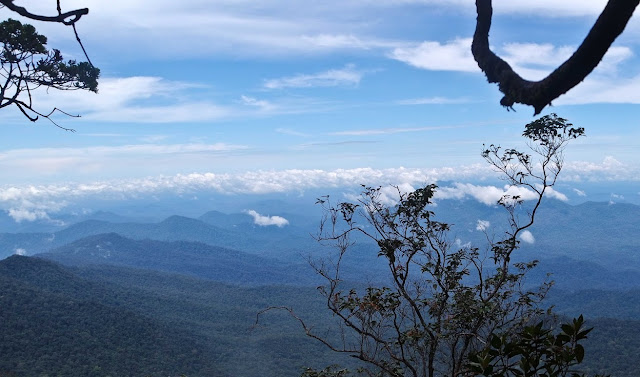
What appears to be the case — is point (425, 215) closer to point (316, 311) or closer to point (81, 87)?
point (81, 87)

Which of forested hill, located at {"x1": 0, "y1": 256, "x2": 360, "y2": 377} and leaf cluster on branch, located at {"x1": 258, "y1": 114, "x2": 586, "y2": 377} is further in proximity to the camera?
forested hill, located at {"x1": 0, "y1": 256, "x2": 360, "y2": 377}

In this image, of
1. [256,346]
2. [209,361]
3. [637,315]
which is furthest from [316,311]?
[637,315]

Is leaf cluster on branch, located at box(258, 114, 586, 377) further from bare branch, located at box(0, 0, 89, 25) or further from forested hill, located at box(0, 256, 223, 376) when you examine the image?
forested hill, located at box(0, 256, 223, 376)

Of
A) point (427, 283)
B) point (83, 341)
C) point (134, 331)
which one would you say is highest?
point (427, 283)

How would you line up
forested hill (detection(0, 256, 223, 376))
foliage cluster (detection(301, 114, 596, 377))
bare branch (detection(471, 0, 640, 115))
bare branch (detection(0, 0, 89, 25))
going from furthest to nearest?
1. forested hill (detection(0, 256, 223, 376))
2. foliage cluster (detection(301, 114, 596, 377))
3. bare branch (detection(0, 0, 89, 25))
4. bare branch (detection(471, 0, 640, 115))

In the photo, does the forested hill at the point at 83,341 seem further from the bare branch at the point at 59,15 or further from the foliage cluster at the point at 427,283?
the bare branch at the point at 59,15

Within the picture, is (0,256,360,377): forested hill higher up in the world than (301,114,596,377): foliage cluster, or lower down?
→ lower down

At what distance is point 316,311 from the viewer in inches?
6373

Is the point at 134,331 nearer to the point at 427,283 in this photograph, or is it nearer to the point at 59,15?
the point at 427,283

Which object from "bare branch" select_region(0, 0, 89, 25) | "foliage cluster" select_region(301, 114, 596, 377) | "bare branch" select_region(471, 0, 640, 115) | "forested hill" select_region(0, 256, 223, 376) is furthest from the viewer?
"forested hill" select_region(0, 256, 223, 376)

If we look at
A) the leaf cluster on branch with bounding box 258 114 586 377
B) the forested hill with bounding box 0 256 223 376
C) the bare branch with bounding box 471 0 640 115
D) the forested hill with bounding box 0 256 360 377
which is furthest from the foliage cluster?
the forested hill with bounding box 0 256 223 376

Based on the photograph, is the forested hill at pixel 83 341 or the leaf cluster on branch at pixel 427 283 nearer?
the leaf cluster on branch at pixel 427 283

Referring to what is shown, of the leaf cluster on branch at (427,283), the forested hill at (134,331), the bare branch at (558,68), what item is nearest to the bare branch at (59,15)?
the bare branch at (558,68)

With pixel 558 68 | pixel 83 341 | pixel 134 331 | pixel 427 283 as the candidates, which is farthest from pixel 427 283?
pixel 134 331
